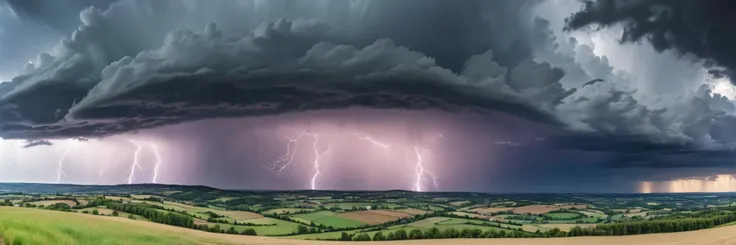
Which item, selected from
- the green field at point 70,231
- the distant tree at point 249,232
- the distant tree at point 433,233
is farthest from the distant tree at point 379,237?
the green field at point 70,231

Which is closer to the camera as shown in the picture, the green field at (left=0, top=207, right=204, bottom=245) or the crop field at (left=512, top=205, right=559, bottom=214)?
the green field at (left=0, top=207, right=204, bottom=245)

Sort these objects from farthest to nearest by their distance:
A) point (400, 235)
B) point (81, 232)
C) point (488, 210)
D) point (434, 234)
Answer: point (488, 210) < point (434, 234) < point (400, 235) < point (81, 232)

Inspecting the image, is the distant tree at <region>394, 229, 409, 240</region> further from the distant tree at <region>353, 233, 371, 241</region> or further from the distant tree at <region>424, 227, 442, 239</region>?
the distant tree at <region>353, 233, 371, 241</region>

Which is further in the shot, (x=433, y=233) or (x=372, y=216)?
(x=372, y=216)

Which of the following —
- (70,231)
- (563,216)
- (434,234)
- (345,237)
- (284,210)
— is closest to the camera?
(70,231)

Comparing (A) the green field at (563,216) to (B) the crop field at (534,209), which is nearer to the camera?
(A) the green field at (563,216)

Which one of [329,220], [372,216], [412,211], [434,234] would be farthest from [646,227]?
[329,220]

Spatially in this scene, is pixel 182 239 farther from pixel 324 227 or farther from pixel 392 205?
pixel 392 205

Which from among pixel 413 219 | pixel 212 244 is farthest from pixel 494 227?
pixel 212 244

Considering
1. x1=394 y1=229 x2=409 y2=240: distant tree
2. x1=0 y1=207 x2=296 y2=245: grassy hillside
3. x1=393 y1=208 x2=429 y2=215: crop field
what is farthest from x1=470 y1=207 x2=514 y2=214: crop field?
x1=0 y1=207 x2=296 y2=245: grassy hillside

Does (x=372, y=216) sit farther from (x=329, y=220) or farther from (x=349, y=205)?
(x=329, y=220)

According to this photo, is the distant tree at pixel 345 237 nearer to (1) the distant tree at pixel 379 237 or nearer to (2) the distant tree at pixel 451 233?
(1) the distant tree at pixel 379 237

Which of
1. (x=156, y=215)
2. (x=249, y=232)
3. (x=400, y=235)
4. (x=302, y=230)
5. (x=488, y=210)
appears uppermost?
(x=156, y=215)

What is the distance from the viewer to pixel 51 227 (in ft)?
46.8
